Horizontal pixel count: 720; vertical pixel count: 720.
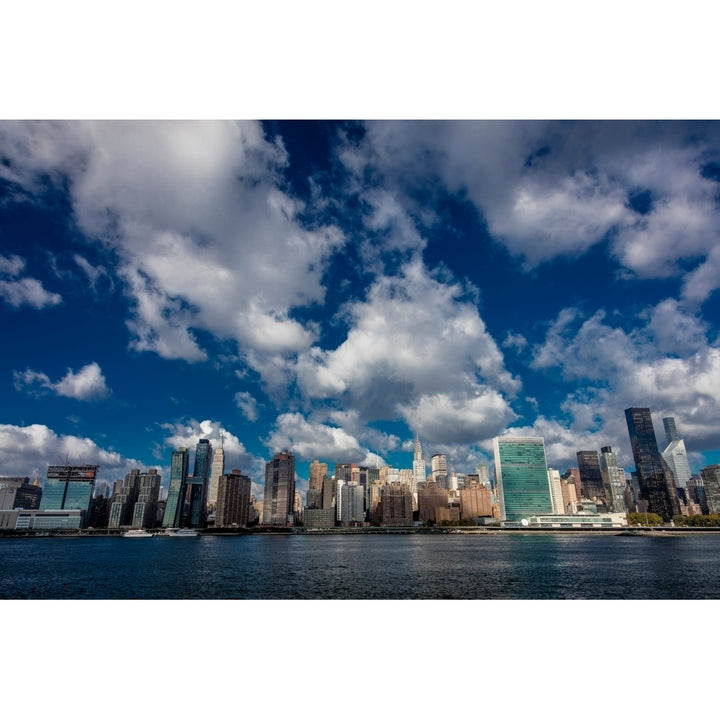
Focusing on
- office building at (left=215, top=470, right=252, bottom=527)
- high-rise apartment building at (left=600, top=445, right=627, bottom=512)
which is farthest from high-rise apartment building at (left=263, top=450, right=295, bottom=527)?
high-rise apartment building at (left=600, top=445, right=627, bottom=512)

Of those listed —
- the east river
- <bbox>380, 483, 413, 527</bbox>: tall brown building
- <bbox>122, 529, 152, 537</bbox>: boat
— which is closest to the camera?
the east river

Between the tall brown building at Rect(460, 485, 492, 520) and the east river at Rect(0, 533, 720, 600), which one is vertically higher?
the tall brown building at Rect(460, 485, 492, 520)

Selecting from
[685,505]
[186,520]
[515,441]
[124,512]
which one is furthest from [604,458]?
[124,512]

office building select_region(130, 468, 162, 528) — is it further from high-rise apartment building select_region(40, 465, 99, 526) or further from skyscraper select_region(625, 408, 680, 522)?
skyscraper select_region(625, 408, 680, 522)

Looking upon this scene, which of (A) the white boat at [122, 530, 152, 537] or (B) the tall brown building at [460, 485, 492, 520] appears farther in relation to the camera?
(B) the tall brown building at [460, 485, 492, 520]

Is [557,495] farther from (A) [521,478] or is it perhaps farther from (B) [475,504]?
(A) [521,478]

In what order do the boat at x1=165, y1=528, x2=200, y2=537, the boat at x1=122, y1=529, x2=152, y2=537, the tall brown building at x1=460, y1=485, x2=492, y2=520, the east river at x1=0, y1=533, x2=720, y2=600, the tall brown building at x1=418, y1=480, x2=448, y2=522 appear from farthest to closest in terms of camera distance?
the tall brown building at x1=418, y1=480, x2=448, y2=522 < the tall brown building at x1=460, y1=485, x2=492, y2=520 < the boat at x1=165, y1=528, x2=200, y2=537 < the boat at x1=122, y1=529, x2=152, y2=537 < the east river at x1=0, y1=533, x2=720, y2=600
